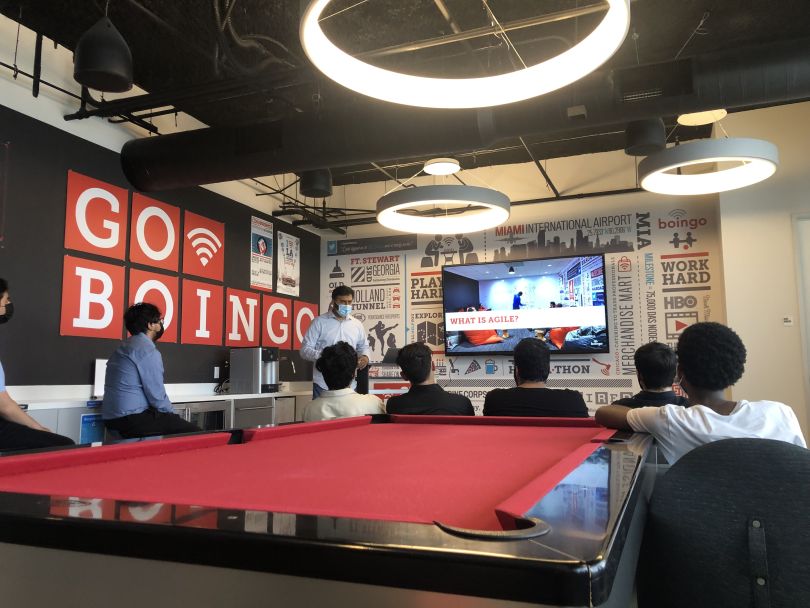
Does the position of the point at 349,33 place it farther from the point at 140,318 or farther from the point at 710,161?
the point at 710,161

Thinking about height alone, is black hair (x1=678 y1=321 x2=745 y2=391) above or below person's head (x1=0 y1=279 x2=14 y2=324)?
below

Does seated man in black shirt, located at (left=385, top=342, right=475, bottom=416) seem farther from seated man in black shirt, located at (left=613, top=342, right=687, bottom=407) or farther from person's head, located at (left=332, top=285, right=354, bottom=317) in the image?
person's head, located at (left=332, top=285, right=354, bottom=317)

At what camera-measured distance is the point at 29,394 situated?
14.0 feet

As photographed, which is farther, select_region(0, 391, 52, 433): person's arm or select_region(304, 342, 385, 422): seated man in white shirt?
select_region(0, 391, 52, 433): person's arm

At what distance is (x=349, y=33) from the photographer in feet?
14.6

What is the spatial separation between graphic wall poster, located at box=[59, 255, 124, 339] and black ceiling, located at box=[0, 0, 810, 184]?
53.8 inches

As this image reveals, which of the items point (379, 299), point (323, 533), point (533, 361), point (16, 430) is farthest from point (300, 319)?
point (323, 533)

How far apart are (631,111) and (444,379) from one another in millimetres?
4243

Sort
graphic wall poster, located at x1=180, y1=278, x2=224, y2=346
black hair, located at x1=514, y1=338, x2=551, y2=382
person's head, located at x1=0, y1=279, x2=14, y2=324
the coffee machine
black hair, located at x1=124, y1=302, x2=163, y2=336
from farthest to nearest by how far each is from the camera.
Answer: the coffee machine → graphic wall poster, located at x1=180, y1=278, x2=224, y2=346 → black hair, located at x1=124, y1=302, x2=163, y2=336 → person's head, located at x1=0, y1=279, x2=14, y2=324 → black hair, located at x1=514, y1=338, x2=551, y2=382

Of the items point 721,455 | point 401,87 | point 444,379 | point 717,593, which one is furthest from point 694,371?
point 444,379

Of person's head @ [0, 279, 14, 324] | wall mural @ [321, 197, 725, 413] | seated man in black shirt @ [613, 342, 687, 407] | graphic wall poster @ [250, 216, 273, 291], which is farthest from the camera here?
graphic wall poster @ [250, 216, 273, 291]

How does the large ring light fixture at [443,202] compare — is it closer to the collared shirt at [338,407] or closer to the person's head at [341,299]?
the person's head at [341,299]

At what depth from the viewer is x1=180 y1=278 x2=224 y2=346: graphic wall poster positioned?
18.9 feet

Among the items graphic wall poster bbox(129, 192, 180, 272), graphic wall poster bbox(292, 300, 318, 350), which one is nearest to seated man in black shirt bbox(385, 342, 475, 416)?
graphic wall poster bbox(129, 192, 180, 272)
